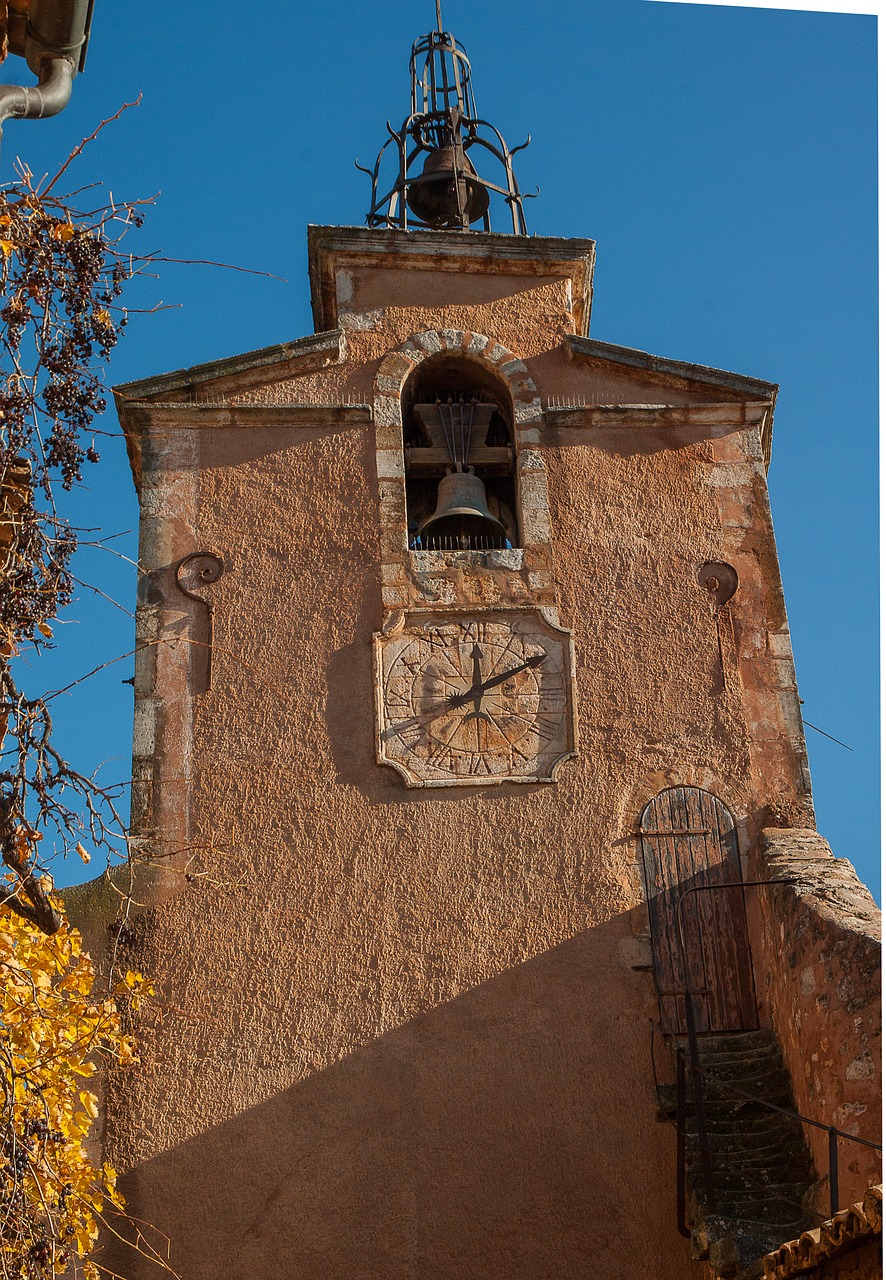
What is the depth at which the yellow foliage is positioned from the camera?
4188 mm

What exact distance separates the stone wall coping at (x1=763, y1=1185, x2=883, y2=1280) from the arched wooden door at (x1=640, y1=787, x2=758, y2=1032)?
1833mm

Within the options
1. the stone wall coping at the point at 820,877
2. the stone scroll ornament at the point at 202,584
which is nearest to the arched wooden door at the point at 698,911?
the stone wall coping at the point at 820,877

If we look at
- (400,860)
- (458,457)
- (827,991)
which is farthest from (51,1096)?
(458,457)

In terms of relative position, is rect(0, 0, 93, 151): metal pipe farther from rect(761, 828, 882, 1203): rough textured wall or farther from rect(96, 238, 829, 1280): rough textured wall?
rect(761, 828, 882, 1203): rough textured wall

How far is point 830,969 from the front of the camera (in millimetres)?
6316

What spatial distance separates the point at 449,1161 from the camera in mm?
6680

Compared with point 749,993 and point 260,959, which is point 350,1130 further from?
point 749,993

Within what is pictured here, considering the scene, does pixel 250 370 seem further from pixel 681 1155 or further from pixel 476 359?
pixel 681 1155

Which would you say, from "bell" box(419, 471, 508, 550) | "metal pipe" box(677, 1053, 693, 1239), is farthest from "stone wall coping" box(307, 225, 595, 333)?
"metal pipe" box(677, 1053, 693, 1239)

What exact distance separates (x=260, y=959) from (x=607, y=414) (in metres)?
3.33

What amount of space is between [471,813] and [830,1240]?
9.63 ft

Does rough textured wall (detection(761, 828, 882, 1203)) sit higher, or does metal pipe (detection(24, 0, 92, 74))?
metal pipe (detection(24, 0, 92, 74))

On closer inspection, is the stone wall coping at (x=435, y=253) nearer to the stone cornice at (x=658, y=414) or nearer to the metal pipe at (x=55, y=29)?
the stone cornice at (x=658, y=414)

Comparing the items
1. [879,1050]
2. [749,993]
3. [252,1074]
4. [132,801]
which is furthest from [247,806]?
[879,1050]
